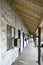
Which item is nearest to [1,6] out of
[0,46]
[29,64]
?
[0,46]

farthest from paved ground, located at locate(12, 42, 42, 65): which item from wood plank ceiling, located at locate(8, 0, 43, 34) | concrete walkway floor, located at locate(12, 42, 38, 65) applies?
wood plank ceiling, located at locate(8, 0, 43, 34)

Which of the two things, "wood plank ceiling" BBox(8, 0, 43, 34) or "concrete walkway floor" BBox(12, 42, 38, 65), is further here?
"concrete walkway floor" BBox(12, 42, 38, 65)

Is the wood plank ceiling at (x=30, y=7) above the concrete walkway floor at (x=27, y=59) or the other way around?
above

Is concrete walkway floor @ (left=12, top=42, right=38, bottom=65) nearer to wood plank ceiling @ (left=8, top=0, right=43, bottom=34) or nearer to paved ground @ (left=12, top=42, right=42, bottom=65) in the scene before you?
paved ground @ (left=12, top=42, right=42, bottom=65)

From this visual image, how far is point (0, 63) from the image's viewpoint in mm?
3762

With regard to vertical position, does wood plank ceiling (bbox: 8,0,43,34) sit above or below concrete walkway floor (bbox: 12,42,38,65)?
above

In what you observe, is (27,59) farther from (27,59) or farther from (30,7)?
(30,7)

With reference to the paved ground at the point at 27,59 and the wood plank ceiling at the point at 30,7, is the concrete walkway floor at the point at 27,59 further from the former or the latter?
the wood plank ceiling at the point at 30,7

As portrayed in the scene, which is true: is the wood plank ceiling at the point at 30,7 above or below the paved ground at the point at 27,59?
above

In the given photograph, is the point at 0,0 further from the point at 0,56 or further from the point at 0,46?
the point at 0,56

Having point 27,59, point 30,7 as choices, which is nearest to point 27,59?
point 27,59

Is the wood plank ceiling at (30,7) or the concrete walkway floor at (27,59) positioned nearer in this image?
the wood plank ceiling at (30,7)

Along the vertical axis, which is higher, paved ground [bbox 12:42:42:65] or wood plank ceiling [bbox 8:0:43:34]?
wood plank ceiling [bbox 8:0:43:34]

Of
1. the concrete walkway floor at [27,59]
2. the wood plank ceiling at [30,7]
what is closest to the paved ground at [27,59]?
the concrete walkway floor at [27,59]
